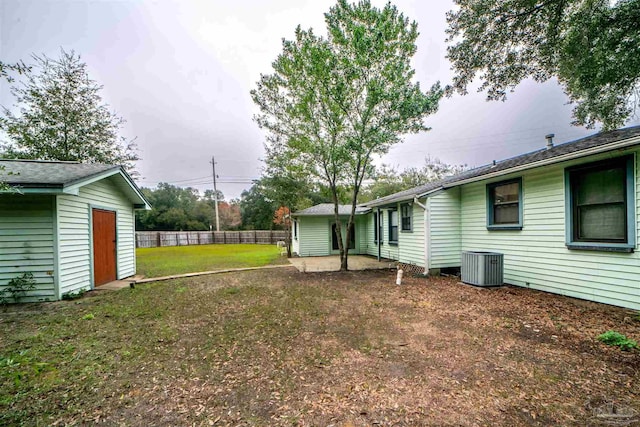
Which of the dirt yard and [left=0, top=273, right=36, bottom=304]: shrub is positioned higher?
[left=0, top=273, right=36, bottom=304]: shrub

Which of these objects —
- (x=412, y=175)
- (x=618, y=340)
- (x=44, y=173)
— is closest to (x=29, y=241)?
(x=44, y=173)

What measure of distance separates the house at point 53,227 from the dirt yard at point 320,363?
93cm

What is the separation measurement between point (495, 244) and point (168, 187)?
158 ft

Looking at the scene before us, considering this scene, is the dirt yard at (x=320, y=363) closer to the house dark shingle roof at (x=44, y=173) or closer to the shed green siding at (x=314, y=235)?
the house dark shingle roof at (x=44, y=173)

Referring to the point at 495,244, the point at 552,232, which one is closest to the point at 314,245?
the point at 495,244

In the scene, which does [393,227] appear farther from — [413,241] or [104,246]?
[104,246]

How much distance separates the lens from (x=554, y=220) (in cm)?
564

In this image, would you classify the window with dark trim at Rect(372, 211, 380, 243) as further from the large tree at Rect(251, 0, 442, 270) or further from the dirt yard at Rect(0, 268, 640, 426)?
the dirt yard at Rect(0, 268, 640, 426)

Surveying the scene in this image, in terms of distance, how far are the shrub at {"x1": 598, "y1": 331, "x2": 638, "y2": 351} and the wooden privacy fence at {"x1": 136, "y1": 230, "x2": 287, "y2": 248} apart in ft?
71.1

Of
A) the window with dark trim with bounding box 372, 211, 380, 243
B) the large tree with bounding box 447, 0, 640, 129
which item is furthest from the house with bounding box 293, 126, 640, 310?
the window with dark trim with bounding box 372, 211, 380, 243

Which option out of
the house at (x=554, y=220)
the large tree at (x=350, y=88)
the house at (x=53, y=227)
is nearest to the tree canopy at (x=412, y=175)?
the house at (x=554, y=220)

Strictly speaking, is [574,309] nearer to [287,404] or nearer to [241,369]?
[287,404]

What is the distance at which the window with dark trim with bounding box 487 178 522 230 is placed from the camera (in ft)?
21.3

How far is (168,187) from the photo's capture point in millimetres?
44000
